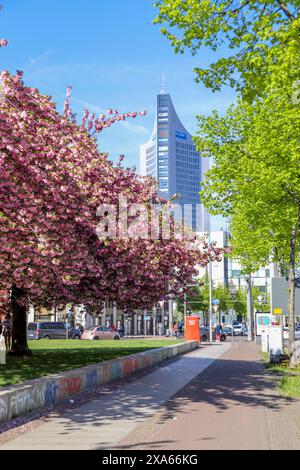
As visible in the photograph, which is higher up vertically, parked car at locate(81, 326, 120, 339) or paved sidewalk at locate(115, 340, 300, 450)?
paved sidewalk at locate(115, 340, 300, 450)

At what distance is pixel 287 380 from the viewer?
15.8 meters

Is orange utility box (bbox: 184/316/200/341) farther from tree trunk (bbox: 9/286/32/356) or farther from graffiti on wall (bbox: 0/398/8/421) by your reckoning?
graffiti on wall (bbox: 0/398/8/421)

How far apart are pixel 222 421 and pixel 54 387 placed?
3.77m

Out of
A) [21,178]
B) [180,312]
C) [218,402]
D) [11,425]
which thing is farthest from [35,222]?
[180,312]

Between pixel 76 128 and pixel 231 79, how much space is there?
4981 mm

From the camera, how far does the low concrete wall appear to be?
32.2 ft

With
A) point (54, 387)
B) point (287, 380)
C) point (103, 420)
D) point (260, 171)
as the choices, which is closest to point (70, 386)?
point (54, 387)

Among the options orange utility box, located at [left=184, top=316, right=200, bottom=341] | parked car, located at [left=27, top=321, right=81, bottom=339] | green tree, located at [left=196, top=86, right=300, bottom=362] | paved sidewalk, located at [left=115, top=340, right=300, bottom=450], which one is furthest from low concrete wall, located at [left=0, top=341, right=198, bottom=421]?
parked car, located at [left=27, top=321, right=81, bottom=339]

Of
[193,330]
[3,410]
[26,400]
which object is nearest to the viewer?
[3,410]

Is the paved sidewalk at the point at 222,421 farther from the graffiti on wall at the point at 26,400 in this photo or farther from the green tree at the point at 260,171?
the green tree at the point at 260,171

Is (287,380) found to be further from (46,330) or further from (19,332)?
(46,330)

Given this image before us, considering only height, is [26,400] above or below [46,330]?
above

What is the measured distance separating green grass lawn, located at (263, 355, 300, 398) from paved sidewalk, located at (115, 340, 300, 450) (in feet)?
0.97

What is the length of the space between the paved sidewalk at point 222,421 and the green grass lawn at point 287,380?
0.97 ft
